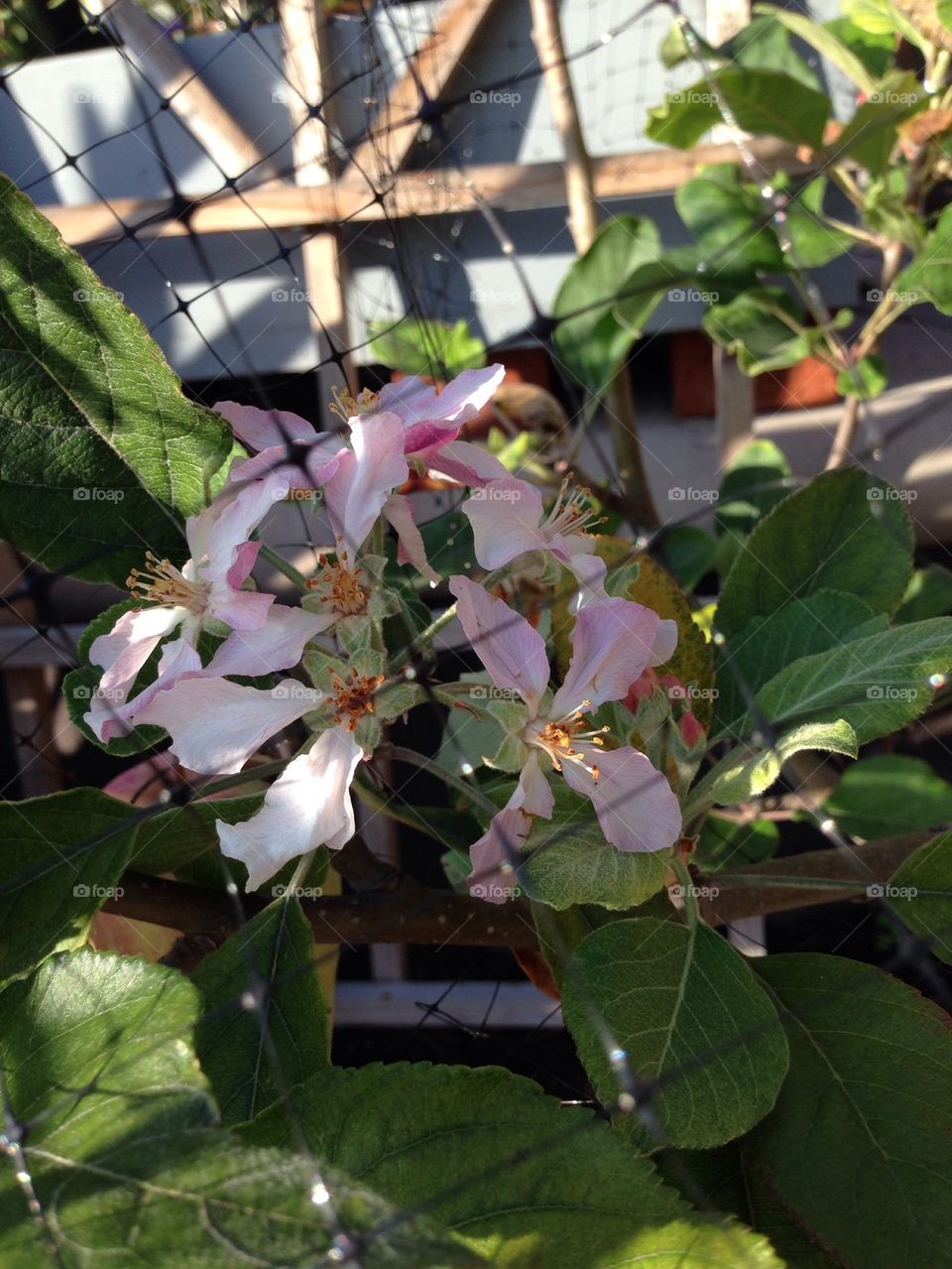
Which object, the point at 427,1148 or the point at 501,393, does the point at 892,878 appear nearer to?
the point at 427,1148

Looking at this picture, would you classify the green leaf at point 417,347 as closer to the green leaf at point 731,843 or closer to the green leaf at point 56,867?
the green leaf at point 731,843

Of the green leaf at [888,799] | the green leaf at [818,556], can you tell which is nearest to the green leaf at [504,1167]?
the green leaf at [818,556]

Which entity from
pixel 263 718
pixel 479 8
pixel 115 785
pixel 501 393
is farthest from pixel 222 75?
pixel 263 718

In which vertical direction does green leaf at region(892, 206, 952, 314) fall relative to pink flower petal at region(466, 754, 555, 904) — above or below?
below

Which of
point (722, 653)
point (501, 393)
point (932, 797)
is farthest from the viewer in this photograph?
point (501, 393)

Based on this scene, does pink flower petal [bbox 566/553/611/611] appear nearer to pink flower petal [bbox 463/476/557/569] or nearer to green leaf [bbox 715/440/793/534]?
pink flower petal [bbox 463/476/557/569]

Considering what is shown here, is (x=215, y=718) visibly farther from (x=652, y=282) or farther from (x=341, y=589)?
(x=652, y=282)
